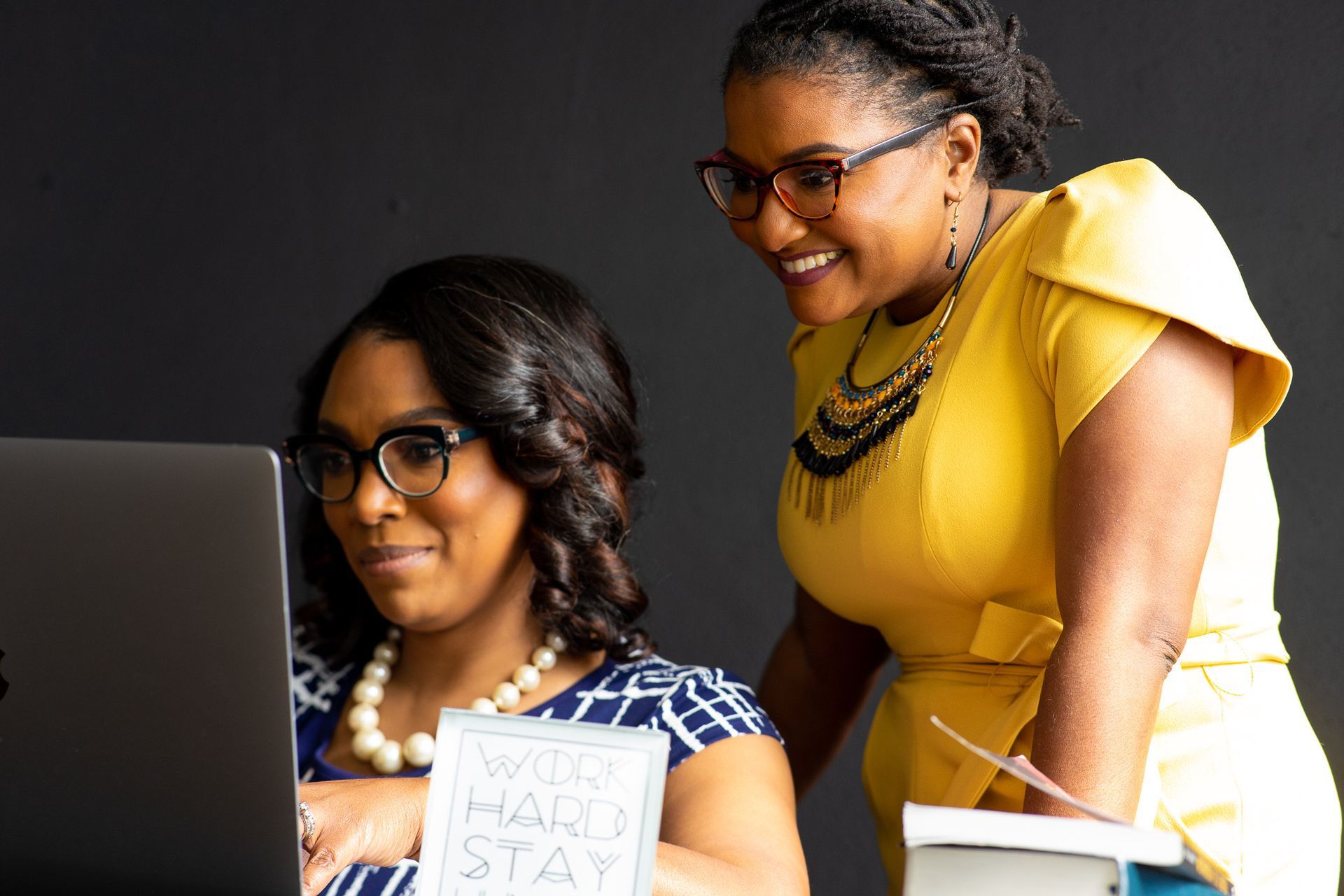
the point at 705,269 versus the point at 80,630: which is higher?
the point at 705,269

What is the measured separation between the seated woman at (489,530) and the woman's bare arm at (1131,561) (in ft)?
1.30

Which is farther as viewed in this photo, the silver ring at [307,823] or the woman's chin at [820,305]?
the woman's chin at [820,305]

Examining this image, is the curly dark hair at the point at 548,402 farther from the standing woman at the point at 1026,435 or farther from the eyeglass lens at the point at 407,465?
the standing woman at the point at 1026,435

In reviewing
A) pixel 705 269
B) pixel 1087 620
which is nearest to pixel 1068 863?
pixel 1087 620

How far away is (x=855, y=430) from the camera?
130cm

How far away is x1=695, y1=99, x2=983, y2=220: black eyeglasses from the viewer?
44.4 inches

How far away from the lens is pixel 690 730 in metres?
1.35

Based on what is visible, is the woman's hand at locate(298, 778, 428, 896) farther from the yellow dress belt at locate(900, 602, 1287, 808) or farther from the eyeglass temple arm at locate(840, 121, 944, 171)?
the eyeglass temple arm at locate(840, 121, 944, 171)

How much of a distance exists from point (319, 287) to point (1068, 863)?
1967 mm

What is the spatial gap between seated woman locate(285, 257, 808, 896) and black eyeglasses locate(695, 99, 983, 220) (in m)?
0.38

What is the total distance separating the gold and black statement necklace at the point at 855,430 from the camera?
124 centimetres

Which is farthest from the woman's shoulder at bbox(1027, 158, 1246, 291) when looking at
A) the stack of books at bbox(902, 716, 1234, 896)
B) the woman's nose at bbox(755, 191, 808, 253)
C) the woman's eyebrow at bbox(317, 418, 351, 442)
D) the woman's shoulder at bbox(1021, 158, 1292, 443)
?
the woman's eyebrow at bbox(317, 418, 351, 442)

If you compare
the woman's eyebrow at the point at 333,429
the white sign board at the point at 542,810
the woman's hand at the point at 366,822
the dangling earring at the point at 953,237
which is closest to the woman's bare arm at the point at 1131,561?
the dangling earring at the point at 953,237

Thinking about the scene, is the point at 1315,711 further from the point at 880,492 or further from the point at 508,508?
the point at 508,508
